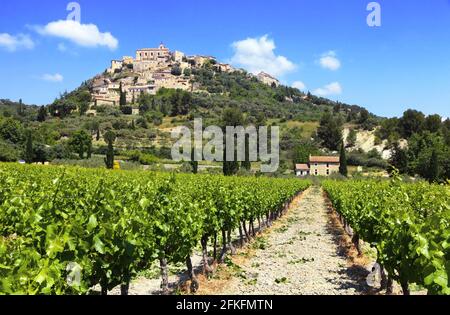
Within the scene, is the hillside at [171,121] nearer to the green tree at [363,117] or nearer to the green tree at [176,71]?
the green tree at [363,117]

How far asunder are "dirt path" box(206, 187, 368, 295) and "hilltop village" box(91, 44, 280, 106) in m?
119

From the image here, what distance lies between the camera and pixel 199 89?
5930 inches

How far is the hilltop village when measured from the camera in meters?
146

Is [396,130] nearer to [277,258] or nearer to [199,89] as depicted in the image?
[199,89]

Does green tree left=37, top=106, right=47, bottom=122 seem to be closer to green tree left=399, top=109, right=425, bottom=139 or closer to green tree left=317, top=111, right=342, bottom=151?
green tree left=317, top=111, right=342, bottom=151

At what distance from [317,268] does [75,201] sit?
7.09 meters

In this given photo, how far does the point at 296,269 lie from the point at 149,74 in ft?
517

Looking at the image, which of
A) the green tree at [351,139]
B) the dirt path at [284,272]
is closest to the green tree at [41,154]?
the dirt path at [284,272]

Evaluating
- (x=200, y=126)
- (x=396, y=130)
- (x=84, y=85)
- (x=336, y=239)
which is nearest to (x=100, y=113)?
(x=200, y=126)

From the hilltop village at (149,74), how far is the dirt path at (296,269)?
11881 centimetres

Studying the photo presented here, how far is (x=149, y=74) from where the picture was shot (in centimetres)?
16262

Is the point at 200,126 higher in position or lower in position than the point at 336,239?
higher
